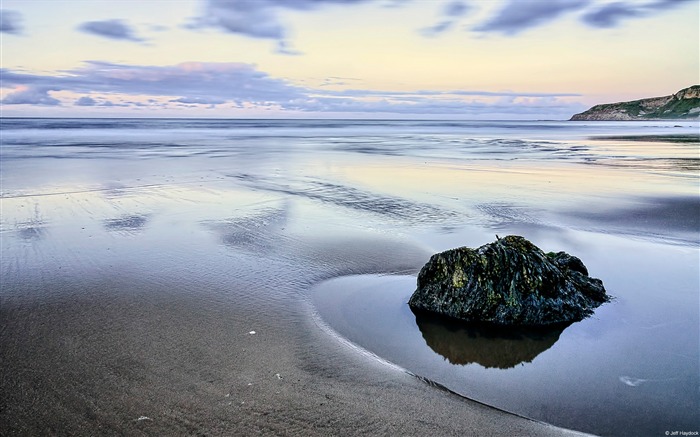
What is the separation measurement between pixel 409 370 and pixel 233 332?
163 centimetres

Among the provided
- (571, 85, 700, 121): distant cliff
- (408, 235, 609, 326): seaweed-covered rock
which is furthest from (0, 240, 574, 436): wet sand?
(571, 85, 700, 121): distant cliff

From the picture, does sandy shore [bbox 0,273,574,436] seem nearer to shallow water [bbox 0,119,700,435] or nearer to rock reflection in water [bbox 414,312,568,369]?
shallow water [bbox 0,119,700,435]

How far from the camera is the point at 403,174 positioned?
16.8 m

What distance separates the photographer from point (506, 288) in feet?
17.2

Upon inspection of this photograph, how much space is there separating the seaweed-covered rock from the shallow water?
265 millimetres

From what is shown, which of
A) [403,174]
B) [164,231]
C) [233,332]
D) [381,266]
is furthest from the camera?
[403,174]

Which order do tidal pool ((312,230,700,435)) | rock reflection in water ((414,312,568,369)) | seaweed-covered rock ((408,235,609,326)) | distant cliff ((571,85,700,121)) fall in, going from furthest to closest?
distant cliff ((571,85,700,121)) → seaweed-covered rock ((408,235,609,326)) → rock reflection in water ((414,312,568,369)) → tidal pool ((312,230,700,435))

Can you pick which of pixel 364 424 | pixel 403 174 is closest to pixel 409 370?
pixel 364 424

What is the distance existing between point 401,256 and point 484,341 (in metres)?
2.52

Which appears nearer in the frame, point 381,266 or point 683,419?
point 683,419

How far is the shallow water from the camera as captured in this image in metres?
4.02

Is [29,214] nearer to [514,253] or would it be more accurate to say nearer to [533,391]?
[514,253]

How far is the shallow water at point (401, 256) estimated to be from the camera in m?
4.02

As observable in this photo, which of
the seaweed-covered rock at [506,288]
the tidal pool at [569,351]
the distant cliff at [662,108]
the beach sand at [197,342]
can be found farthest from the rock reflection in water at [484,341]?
the distant cliff at [662,108]
